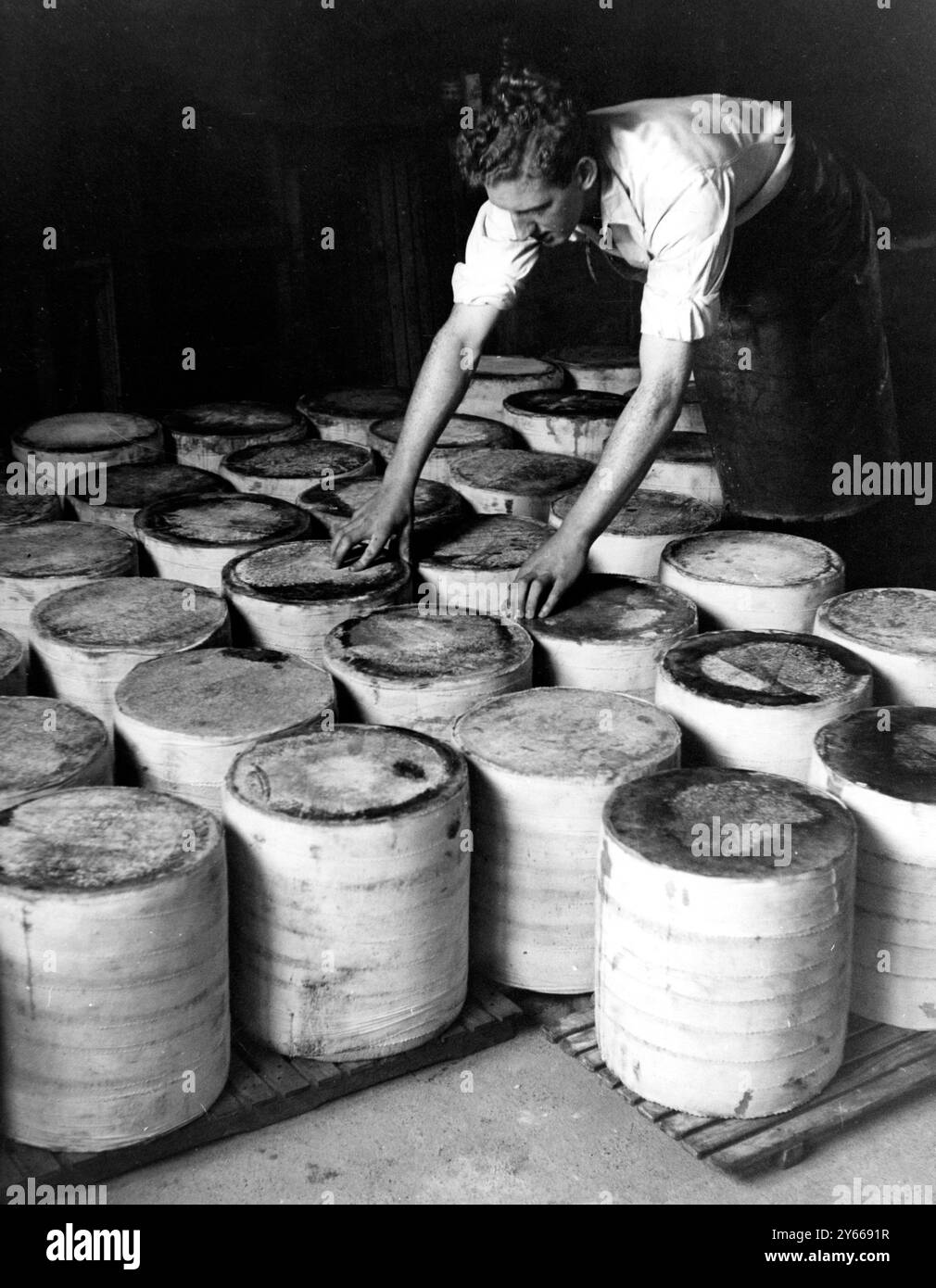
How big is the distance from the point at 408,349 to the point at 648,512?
2.30 meters

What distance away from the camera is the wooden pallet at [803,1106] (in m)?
2.79

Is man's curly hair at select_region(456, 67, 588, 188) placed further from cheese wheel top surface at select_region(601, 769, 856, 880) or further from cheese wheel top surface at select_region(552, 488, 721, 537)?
cheese wheel top surface at select_region(601, 769, 856, 880)

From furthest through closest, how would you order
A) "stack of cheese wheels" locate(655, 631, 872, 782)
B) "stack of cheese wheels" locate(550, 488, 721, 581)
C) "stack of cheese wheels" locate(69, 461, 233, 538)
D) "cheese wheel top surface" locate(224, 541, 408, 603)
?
1. "stack of cheese wheels" locate(69, 461, 233, 538)
2. "stack of cheese wheels" locate(550, 488, 721, 581)
3. "cheese wheel top surface" locate(224, 541, 408, 603)
4. "stack of cheese wheels" locate(655, 631, 872, 782)

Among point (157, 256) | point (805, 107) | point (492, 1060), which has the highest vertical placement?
point (805, 107)

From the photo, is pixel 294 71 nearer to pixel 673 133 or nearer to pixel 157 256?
pixel 157 256

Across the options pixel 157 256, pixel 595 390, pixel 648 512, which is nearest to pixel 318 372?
pixel 157 256

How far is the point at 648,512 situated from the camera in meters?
4.49

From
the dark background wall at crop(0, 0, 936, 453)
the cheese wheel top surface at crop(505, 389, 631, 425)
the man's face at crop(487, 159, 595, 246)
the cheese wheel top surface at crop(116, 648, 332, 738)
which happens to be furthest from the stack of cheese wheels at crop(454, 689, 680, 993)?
the dark background wall at crop(0, 0, 936, 453)

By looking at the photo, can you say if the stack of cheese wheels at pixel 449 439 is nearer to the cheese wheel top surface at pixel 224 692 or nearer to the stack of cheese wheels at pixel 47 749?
the cheese wheel top surface at pixel 224 692

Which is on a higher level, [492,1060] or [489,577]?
[489,577]

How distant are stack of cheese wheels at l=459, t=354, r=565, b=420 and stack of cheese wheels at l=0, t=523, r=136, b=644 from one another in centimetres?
175

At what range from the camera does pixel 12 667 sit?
11.5 feet

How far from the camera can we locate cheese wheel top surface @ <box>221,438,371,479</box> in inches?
189

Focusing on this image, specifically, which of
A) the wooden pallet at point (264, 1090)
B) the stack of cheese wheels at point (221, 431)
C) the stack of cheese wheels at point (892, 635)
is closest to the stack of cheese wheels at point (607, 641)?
the stack of cheese wheels at point (892, 635)
